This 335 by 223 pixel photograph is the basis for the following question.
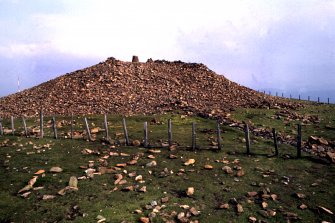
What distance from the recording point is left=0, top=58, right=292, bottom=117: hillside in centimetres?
4900

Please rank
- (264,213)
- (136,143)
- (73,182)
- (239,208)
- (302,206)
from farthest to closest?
(136,143) < (73,182) < (302,206) < (239,208) < (264,213)

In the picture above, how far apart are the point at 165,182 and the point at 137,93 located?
34.7 m

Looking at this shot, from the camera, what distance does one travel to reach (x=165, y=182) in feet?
70.7

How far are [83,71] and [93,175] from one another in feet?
149

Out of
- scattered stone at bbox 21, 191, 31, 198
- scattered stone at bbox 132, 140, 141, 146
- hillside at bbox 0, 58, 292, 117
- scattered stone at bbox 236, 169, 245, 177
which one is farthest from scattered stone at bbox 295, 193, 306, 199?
hillside at bbox 0, 58, 292, 117

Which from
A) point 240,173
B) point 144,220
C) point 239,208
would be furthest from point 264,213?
point 144,220

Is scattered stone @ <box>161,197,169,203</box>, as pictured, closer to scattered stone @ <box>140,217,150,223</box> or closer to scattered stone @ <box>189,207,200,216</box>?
scattered stone @ <box>189,207,200,216</box>

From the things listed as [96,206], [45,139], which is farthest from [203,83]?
[96,206]

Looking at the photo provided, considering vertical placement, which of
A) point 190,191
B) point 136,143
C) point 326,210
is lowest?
point 326,210

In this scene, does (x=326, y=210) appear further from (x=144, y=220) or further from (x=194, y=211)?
(x=144, y=220)

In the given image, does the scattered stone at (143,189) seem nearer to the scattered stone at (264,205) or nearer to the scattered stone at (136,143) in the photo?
the scattered stone at (264,205)

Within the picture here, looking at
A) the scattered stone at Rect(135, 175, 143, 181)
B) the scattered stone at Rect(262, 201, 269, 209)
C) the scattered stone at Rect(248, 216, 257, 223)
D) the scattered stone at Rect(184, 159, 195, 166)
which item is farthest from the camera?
the scattered stone at Rect(184, 159, 195, 166)

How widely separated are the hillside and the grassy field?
628 inches

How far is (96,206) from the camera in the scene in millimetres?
18266
